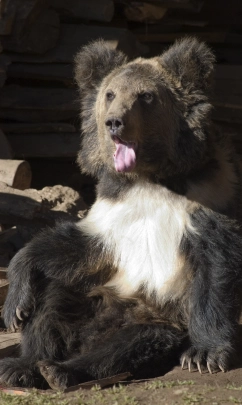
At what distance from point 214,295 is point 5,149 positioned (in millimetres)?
3815

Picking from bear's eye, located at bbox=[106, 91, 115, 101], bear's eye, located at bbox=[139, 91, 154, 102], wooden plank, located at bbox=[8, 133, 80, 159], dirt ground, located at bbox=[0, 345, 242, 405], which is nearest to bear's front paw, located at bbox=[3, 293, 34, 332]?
dirt ground, located at bbox=[0, 345, 242, 405]

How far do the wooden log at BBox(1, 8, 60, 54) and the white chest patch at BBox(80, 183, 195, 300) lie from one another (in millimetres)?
3228

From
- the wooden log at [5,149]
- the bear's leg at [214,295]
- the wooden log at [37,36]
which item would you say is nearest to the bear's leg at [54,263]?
the bear's leg at [214,295]

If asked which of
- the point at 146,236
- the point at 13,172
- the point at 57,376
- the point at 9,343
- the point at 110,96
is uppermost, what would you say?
the point at 110,96

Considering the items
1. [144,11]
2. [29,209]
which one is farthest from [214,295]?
[144,11]

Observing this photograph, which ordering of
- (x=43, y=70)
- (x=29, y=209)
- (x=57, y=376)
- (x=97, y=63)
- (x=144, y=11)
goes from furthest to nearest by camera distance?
1. (x=144, y=11)
2. (x=43, y=70)
3. (x=29, y=209)
4. (x=97, y=63)
5. (x=57, y=376)

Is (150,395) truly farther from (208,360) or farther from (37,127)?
(37,127)

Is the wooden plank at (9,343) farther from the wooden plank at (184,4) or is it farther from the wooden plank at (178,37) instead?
the wooden plank at (178,37)

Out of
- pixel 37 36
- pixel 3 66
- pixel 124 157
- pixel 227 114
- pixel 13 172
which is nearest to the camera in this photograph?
pixel 124 157

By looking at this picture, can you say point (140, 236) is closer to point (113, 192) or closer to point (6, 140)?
point (113, 192)

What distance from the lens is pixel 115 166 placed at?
5941 mm

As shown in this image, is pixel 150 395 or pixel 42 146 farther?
pixel 42 146

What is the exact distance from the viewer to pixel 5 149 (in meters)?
9.03

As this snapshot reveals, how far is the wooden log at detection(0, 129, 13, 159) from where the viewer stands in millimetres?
9008
